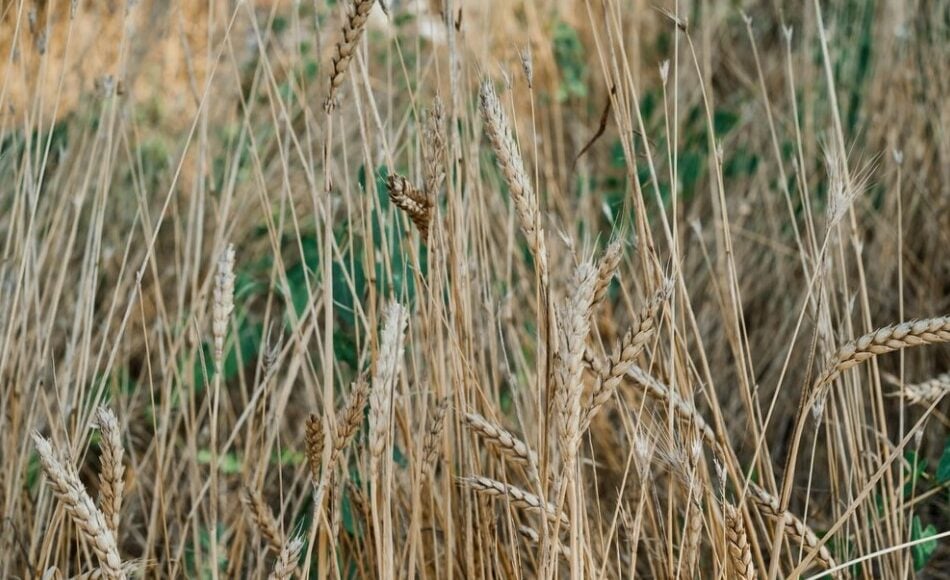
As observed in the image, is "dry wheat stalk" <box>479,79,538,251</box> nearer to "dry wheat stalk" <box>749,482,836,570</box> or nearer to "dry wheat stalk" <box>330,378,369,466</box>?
"dry wheat stalk" <box>330,378,369,466</box>

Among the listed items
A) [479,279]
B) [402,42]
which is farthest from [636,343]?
[402,42]

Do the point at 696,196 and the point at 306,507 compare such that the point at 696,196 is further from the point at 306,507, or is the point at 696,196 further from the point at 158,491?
the point at 158,491

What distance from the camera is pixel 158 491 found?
1.09m

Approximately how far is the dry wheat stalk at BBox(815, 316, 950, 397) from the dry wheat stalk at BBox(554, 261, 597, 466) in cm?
21

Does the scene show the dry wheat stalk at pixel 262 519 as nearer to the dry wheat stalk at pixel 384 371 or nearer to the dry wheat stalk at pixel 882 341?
the dry wheat stalk at pixel 384 371

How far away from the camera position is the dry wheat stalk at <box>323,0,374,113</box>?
32.2 inches

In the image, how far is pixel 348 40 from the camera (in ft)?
2.74

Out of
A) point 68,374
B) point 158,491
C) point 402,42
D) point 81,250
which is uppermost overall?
point 402,42

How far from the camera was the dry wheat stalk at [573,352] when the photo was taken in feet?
2.20

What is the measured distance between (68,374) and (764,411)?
1379 millimetres

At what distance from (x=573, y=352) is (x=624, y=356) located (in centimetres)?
6

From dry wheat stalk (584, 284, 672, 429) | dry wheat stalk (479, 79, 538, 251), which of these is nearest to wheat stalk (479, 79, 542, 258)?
dry wheat stalk (479, 79, 538, 251)

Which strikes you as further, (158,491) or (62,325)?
(62,325)

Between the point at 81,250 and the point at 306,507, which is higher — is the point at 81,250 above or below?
above
